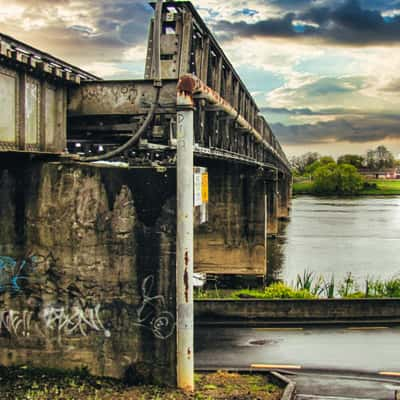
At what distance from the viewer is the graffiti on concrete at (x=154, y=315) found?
11.8 meters

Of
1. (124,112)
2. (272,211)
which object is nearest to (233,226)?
(124,112)

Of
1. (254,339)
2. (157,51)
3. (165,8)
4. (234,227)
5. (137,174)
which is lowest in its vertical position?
(254,339)

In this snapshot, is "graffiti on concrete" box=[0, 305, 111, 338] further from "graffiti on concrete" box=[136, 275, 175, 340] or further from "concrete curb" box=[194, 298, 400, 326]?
"concrete curb" box=[194, 298, 400, 326]

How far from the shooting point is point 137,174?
1193 cm

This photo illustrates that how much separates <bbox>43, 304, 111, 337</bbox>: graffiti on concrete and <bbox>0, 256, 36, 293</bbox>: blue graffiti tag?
0.80 metres

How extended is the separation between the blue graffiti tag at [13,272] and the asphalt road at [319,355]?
16.6ft

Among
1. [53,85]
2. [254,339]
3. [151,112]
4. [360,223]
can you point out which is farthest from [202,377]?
[360,223]

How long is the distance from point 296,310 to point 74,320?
9.70m

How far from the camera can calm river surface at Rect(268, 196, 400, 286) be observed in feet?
127

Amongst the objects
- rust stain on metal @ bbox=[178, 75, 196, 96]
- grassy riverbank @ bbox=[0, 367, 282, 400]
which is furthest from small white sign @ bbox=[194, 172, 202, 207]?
grassy riverbank @ bbox=[0, 367, 282, 400]

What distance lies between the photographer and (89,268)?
12.0 m

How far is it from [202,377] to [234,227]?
23.6m

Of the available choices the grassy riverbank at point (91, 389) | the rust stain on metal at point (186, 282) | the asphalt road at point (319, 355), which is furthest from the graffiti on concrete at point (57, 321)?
the asphalt road at point (319, 355)

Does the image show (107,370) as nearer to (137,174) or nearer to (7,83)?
(137,174)
